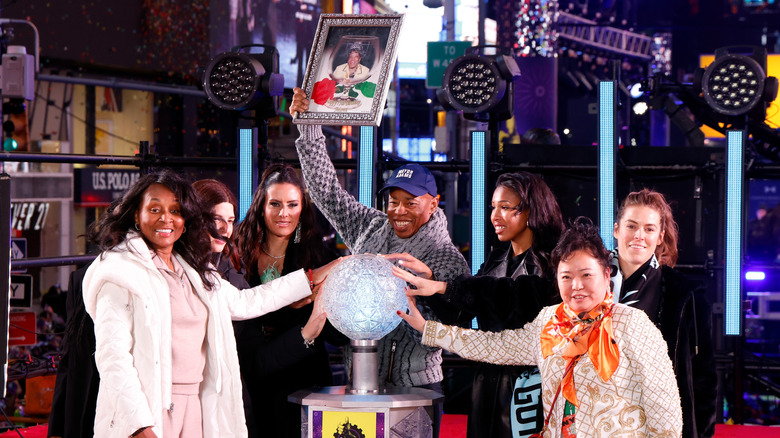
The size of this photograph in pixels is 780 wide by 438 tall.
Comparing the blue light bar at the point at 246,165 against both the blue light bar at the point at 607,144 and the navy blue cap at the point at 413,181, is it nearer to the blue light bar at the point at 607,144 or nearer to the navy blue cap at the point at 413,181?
the navy blue cap at the point at 413,181

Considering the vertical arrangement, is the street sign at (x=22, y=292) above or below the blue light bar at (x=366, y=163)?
below

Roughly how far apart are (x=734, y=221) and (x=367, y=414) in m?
2.71

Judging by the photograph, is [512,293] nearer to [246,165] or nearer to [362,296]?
[362,296]

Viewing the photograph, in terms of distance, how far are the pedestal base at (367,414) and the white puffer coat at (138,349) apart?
303mm

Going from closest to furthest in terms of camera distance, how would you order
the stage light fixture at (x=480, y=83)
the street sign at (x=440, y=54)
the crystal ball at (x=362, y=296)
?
the crystal ball at (x=362, y=296) → the stage light fixture at (x=480, y=83) → the street sign at (x=440, y=54)

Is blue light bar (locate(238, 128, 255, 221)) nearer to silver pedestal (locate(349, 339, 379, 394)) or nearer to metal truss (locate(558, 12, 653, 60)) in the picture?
silver pedestal (locate(349, 339, 379, 394))

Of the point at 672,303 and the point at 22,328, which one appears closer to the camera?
the point at 672,303

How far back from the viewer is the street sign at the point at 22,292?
19.3 feet

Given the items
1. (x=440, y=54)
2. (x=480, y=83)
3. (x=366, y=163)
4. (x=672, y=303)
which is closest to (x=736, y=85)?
(x=480, y=83)

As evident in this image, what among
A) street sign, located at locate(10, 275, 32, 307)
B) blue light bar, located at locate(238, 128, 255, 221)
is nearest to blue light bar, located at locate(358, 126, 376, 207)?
blue light bar, located at locate(238, 128, 255, 221)

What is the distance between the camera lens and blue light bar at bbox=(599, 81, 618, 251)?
5.12m

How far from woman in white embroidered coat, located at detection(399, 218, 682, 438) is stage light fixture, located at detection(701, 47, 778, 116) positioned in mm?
2073

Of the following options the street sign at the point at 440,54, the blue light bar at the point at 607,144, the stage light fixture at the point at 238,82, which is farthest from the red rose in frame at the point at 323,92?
the street sign at the point at 440,54

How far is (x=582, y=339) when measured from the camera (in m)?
3.09
